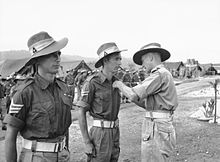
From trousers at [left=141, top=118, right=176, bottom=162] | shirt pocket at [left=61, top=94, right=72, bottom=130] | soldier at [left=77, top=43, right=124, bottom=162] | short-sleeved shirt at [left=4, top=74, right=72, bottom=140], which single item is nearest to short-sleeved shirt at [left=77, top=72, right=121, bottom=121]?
soldier at [left=77, top=43, right=124, bottom=162]

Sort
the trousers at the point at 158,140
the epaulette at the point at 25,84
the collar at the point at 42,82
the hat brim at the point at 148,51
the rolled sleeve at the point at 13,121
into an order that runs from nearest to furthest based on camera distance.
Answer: the rolled sleeve at the point at 13,121 → the epaulette at the point at 25,84 → the collar at the point at 42,82 → the trousers at the point at 158,140 → the hat brim at the point at 148,51

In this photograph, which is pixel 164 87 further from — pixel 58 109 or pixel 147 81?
pixel 58 109

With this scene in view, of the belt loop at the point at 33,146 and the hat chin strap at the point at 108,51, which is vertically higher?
the hat chin strap at the point at 108,51

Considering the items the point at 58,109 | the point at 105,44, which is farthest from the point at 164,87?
the point at 58,109

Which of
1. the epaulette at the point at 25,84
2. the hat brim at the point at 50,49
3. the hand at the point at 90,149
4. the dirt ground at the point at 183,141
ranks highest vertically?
the hat brim at the point at 50,49

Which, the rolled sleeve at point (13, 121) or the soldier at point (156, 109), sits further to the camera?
the soldier at point (156, 109)

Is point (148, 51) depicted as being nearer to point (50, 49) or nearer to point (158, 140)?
point (158, 140)

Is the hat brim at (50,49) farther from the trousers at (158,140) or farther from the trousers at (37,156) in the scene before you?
the trousers at (158,140)

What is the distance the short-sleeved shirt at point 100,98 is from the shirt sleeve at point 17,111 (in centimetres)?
105

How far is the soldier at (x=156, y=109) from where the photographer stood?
317 cm

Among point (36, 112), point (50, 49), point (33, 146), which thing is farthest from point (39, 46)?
point (33, 146)

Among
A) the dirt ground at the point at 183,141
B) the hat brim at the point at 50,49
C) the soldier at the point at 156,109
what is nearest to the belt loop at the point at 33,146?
the hat brim at the point at 50,49

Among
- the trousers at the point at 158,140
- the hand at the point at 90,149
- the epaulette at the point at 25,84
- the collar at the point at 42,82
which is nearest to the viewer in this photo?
the epaulette at the point at 25,84

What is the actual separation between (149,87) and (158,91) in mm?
144
